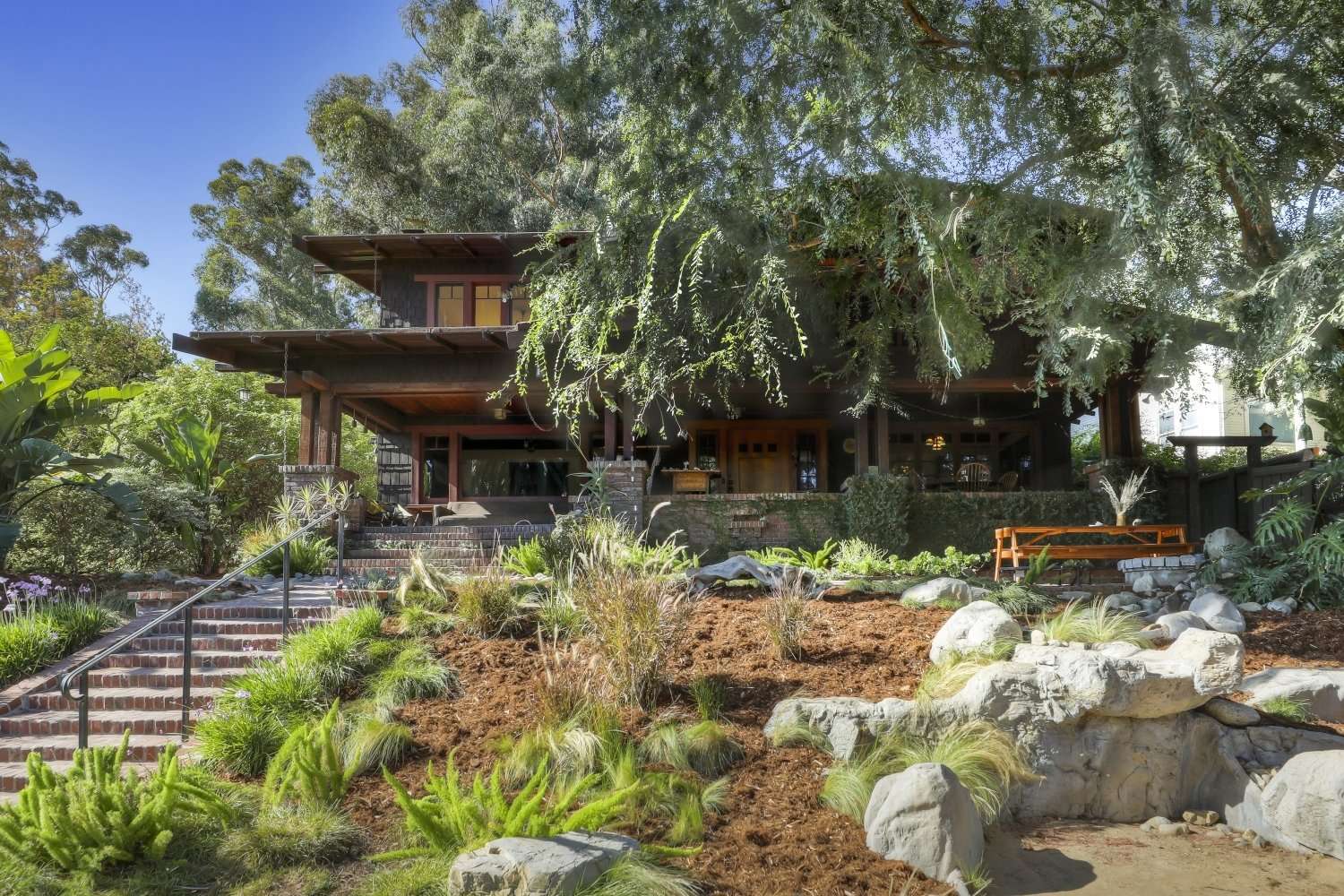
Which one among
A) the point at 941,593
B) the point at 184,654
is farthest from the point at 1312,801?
the point at 184,654

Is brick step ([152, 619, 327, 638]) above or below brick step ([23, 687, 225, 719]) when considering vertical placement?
above

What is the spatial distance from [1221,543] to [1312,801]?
5.72 meters

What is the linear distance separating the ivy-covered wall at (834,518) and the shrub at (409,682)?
6.16 m

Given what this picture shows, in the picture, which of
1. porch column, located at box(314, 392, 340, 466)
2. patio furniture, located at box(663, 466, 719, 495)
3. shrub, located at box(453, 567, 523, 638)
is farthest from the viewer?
patio furniture, located at box(663, 466, 719, 495)

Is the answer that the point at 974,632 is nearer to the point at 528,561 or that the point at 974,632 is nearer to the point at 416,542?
the point at 528,561

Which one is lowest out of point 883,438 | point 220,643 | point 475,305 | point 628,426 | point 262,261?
point 220,643

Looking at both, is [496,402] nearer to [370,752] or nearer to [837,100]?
[837,100]

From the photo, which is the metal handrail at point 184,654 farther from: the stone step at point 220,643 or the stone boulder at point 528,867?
the stone boulder at point 528,867

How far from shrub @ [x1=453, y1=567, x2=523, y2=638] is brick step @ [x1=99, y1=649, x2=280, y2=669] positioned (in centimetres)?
155

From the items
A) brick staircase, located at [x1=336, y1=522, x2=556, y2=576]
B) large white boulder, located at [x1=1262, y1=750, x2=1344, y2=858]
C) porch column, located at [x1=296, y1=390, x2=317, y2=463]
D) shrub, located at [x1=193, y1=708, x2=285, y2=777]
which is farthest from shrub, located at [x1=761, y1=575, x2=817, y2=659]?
porch column, located at [x1=296, y1=390, x2=317, y2=463]

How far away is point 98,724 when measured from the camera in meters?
6.46

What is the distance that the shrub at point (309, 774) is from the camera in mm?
4574

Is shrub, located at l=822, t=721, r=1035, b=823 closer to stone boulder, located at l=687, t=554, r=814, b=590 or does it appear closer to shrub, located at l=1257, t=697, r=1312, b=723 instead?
shrub, located at l=1257, t=697, r=1312, b=723

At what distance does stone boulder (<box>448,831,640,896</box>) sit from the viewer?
3.50 m
